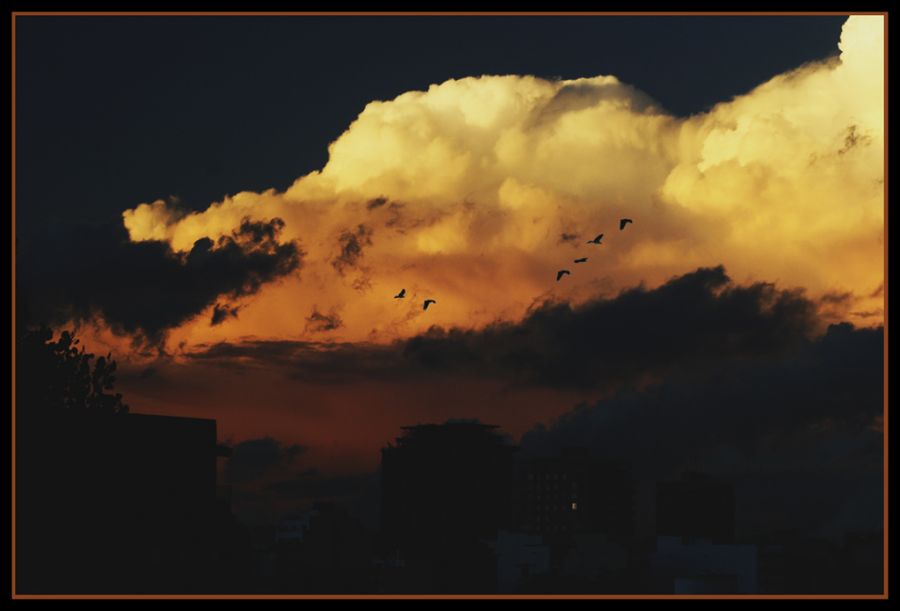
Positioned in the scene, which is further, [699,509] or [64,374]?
[699,509]

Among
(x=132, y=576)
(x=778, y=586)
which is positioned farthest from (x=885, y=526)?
(x=778, y=586)

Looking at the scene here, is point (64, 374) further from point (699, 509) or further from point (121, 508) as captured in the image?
point (699, 509)

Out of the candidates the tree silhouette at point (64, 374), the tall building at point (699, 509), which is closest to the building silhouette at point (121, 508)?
the tree silhouette at point (64, 374)

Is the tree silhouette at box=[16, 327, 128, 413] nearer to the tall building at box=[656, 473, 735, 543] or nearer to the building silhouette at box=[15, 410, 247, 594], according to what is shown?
the building silhouette at box=[15, 410, 247, 594]

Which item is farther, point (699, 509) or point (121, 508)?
point (699, 509)

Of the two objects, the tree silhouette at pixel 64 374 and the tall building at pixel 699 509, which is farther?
the tall building at pixel 699 509

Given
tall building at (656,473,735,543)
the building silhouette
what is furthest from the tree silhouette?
tall building at (656,473,735,543)

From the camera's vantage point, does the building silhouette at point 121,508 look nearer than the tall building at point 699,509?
Yes

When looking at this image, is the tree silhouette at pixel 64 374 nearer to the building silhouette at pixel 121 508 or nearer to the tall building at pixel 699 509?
the building silhouette at pixel 121 508

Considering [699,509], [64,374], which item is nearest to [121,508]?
[64,374]
